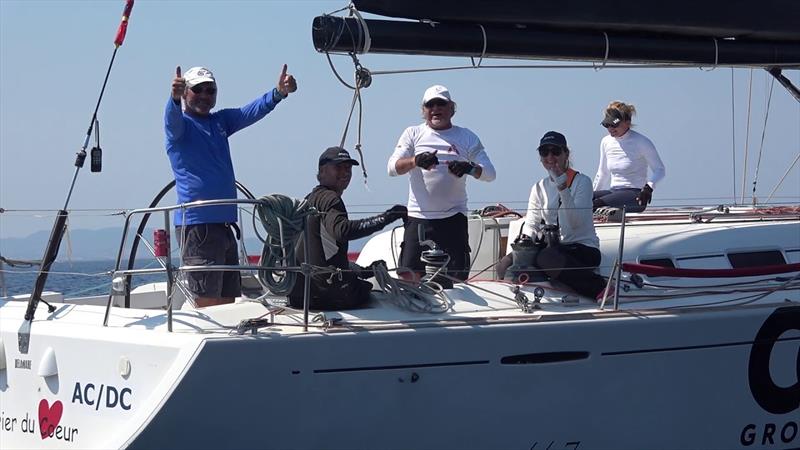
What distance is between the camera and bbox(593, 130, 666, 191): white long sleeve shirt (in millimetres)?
8008

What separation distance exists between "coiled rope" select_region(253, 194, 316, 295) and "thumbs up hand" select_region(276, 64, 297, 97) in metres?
1.12

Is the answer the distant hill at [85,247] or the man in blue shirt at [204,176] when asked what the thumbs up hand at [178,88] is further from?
the distant hill at [85,247]

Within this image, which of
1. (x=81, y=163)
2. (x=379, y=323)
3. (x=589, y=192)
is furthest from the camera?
(x=589, y=192)

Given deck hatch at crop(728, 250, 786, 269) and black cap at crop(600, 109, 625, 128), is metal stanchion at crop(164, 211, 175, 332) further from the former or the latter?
black cap at crop(600, 109, 625, 128)

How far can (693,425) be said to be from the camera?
231 inches

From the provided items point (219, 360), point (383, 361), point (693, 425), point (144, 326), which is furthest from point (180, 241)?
point (693, 425)

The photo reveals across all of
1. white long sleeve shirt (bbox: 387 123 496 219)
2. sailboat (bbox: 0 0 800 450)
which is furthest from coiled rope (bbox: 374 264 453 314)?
white long sleeve shirt (bbox: 387 123 496 219)

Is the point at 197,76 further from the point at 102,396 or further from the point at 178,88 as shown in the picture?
the point at 102,396

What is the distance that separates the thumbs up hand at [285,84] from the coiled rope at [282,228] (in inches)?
44.3

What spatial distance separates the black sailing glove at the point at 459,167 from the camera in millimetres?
5910

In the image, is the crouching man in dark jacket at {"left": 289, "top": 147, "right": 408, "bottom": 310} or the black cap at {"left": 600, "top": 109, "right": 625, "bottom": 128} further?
the black cap at {"left": 600, "top": 109, "right": 625, "bottom": 128}

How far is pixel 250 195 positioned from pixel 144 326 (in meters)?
1.80

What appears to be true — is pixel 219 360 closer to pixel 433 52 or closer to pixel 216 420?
pixel 216 420

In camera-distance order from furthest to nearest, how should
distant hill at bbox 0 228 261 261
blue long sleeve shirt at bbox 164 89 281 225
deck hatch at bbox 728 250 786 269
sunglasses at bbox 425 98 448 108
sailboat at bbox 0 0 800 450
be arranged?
1. deck hatch at bbox 728 250 786 269
2. sunglasses at bbox 425 98 448 108
3. distant hill at bbox 0 228 261 261
4. blue long sleeve shirt at bbox 164 89 281 225
5. sailboat at bbox 0 0 800 450
